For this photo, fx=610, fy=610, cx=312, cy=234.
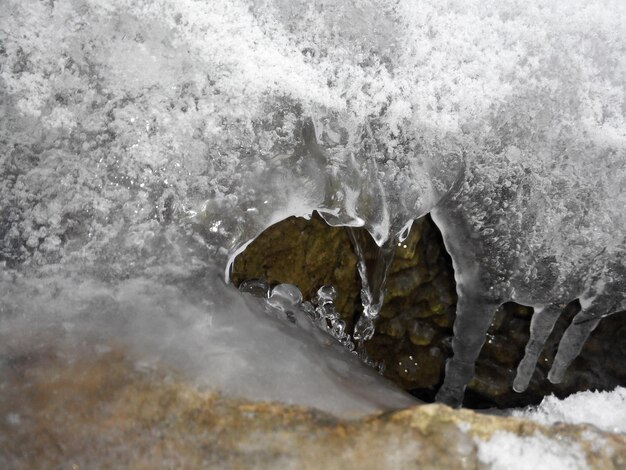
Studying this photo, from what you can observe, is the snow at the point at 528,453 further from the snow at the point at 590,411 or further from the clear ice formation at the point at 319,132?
the clear ice formation at the point at 319,132

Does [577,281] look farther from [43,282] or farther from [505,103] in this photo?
[43,282]

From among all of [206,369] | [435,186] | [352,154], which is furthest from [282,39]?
[206,369]

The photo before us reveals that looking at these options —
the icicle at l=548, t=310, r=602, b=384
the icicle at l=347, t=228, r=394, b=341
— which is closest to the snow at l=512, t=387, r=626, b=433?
the icicle at l=548, t=310, r=602, b=384

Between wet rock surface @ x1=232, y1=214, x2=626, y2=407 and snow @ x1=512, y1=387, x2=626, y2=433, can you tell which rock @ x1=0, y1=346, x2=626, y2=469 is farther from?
wet rock surface @ x1=232, y1=214, x2=626, y2=407

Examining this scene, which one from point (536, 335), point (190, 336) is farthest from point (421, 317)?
point (190, 336)

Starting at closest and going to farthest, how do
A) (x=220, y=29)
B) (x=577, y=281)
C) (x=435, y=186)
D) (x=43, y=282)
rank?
(x=43, y=282)
(x=220, y=29)
(x=435, y=186)
(x=577, y=281)

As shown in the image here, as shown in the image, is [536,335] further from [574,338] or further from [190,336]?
[190,336]

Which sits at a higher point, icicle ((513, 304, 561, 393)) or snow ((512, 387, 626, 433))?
snow ((512, 387, 626, 433))
